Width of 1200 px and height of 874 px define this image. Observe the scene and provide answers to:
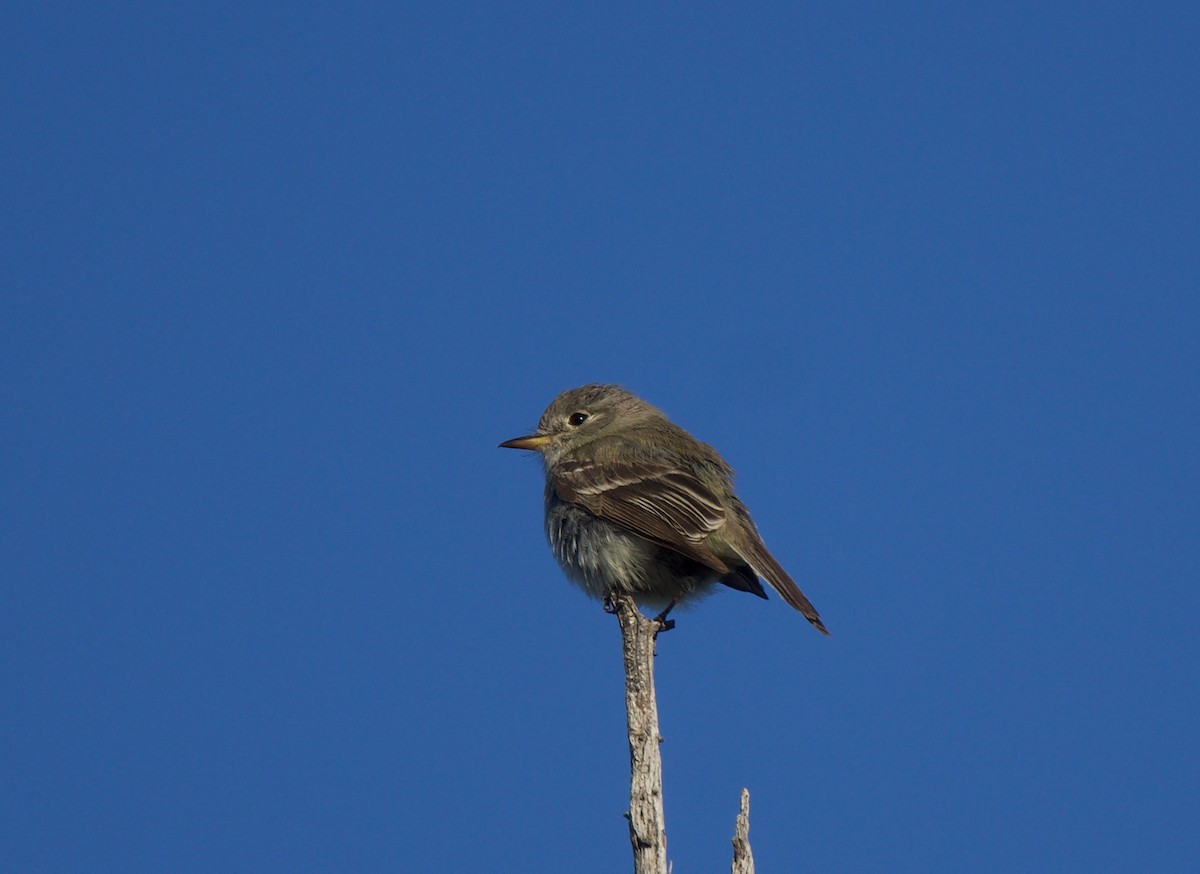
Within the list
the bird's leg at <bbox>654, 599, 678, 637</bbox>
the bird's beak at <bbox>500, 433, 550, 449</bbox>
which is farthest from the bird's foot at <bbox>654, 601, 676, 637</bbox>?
the bird's beak at <bbox>500, 433, 550, 449</bbox>

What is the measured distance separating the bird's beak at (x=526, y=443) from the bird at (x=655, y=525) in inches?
24.1

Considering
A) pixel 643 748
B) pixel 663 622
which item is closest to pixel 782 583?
pixel 663 622

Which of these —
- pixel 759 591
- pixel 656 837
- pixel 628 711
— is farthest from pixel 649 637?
pixel 759 591

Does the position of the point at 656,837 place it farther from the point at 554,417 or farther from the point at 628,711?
the point at 554,417

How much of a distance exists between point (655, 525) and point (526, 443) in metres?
2.21

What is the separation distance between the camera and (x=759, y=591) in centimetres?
939

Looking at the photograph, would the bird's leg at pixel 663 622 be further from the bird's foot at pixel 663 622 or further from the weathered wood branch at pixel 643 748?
the weathered wood branch at pixel 643 748

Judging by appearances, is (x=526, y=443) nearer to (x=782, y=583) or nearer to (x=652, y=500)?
(x=652, y=500)

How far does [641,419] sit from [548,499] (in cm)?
139

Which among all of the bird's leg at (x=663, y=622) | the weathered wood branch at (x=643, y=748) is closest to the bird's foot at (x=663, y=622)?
the bird's leg at (x=663, y=622)

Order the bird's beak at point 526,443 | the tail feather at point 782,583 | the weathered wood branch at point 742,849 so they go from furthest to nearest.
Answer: the bird's beak at point 526,443 → the tail feather at point 782,583 → the weathered wood branch at point 742,849

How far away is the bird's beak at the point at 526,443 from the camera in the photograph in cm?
1077

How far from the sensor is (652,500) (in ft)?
30.0

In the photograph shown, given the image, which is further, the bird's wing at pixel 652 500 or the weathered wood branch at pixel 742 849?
the bird's wing at pixel 652 500
